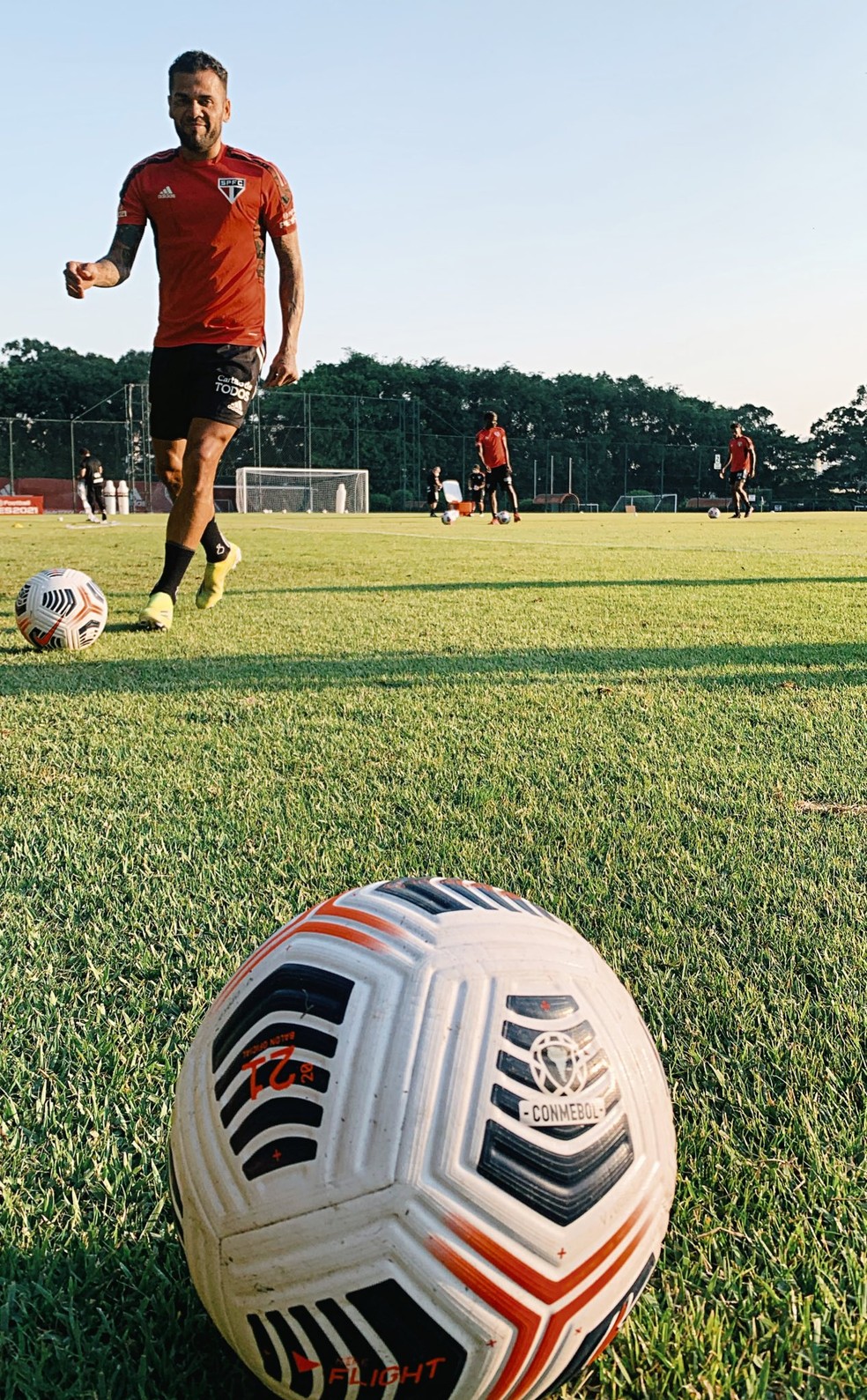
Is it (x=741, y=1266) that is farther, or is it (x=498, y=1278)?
(x=741, y=1266)

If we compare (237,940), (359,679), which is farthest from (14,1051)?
(359,679)

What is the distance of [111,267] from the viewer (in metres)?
5.81

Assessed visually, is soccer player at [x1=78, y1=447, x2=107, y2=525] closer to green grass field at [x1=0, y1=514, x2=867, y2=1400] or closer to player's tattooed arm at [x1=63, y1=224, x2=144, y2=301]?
player's tattooed arm at [x1=63, y1=224, x2=144, y2=301]

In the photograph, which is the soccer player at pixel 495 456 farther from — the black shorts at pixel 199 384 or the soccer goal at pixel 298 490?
the soccer goal at pixel 298 490

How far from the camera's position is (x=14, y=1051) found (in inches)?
71.2

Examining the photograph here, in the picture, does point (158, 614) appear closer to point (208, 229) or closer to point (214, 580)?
point (214, 580)

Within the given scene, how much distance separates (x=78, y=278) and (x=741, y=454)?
95.7ft

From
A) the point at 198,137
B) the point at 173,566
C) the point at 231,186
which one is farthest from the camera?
the point at 173,566

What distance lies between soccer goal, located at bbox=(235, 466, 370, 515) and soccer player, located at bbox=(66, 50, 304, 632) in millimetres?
43006

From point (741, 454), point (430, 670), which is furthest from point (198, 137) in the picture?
point (741, 454)

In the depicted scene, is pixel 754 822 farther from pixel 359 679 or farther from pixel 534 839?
pixel 359 679

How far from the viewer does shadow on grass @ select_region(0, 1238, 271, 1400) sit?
116 cm

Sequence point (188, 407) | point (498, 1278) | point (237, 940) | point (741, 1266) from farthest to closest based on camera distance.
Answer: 1. point (188, 407)
2. point (237, 940)
3. point (741, 1266)
4. point (498, 1278)

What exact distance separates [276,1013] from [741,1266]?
0.70m
